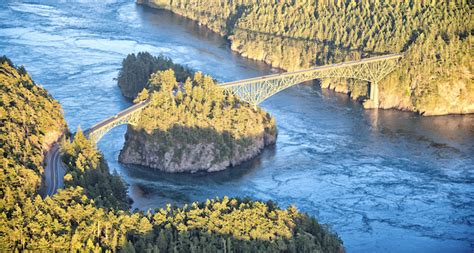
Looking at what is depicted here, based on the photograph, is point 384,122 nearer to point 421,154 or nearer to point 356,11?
point 421,154

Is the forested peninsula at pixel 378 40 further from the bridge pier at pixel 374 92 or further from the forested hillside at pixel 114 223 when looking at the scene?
the forested hillside at pixel 114 223

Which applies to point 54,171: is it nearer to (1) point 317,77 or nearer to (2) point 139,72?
(2) point 139,72

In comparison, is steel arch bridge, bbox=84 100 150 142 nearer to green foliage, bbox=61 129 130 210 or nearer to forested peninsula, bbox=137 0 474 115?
green foliage, bbox=61 129 130 210

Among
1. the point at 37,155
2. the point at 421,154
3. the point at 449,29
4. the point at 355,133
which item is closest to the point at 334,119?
the point at 355,133

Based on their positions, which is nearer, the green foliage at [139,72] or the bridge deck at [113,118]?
the bridge deck at [113,118]

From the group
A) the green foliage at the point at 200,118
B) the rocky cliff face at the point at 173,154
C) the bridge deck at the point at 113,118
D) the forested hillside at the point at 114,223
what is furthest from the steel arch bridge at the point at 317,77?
the forested hillside at the point at 114,223
